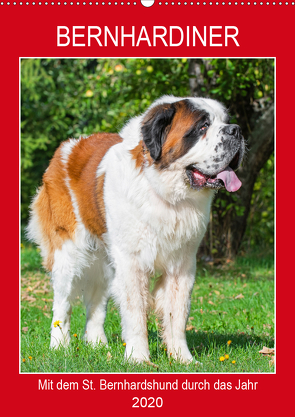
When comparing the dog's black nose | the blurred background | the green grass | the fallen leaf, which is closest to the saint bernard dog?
the dog's black nose

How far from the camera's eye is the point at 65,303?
14.9ft

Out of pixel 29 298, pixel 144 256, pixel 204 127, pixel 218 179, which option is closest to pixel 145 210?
pixel 144 256

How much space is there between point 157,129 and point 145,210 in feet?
1.92

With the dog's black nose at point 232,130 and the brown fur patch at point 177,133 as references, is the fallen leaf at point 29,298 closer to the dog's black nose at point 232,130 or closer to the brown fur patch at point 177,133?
the brown fur patch at point 177,133

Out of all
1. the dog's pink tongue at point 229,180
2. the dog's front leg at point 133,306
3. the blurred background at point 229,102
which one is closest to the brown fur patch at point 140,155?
the dog's pink tongue at point 229,180

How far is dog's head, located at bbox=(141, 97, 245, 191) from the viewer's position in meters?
3.43

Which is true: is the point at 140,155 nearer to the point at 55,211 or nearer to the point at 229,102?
the point at 55,211

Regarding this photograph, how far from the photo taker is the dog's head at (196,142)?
3.43 meters

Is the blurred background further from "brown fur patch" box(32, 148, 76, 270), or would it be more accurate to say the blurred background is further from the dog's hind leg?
the dog's hind leg

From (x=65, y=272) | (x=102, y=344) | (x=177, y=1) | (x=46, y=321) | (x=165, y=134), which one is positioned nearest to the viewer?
(x=177, y=1)

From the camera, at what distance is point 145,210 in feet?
12.1
